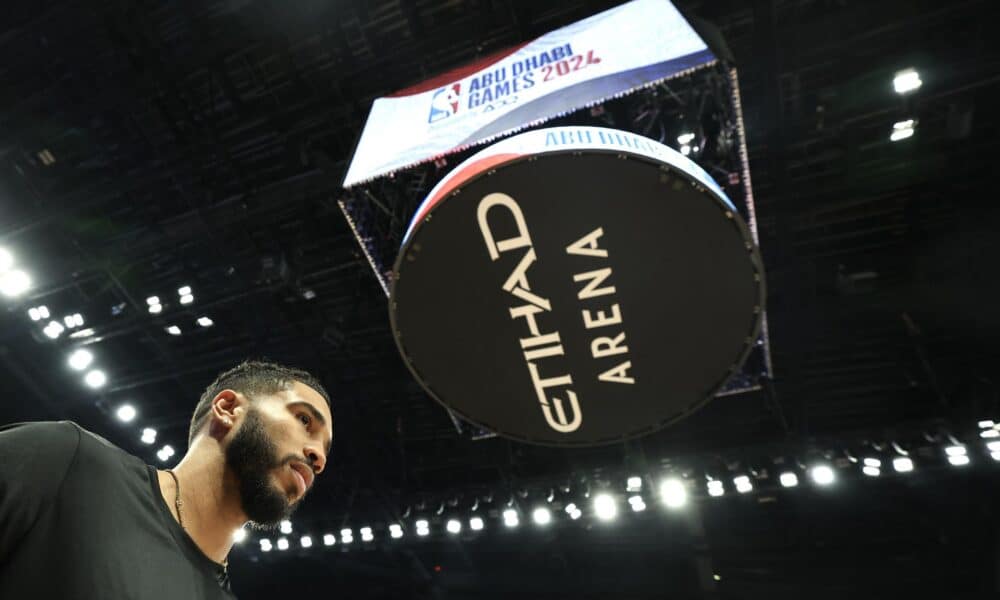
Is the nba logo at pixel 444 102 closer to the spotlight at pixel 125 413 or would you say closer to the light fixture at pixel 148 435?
the spotlight at pixel 125 413

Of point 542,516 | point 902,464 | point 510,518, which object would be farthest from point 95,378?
point 902,464

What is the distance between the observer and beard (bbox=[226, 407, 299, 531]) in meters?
1.80

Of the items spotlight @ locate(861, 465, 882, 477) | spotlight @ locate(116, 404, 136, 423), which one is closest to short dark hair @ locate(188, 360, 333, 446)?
spotlight @ locate(861, 465, 882, 477)

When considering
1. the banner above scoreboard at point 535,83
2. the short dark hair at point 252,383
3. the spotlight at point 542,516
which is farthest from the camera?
the spotlight at point 542,516

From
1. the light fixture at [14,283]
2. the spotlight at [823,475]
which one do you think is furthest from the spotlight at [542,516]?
the light fixture at [14,283]

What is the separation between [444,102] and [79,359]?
24.1 ft

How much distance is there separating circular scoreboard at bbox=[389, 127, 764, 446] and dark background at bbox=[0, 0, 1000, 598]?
4.59 feet

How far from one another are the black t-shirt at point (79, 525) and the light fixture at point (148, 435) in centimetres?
839

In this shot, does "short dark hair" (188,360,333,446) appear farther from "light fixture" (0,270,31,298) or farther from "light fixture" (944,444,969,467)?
"light fixture" (944,444,969,467)

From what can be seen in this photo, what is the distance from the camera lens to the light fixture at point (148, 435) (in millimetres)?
8531

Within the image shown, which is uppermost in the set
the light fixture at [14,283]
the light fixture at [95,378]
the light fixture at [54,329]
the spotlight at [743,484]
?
the light fixture at [14,283]

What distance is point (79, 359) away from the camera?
787 centimetres

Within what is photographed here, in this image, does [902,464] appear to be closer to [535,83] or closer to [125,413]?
[535,83]

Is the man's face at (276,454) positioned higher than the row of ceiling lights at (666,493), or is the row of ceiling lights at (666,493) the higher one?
the man's face at (276,454)
